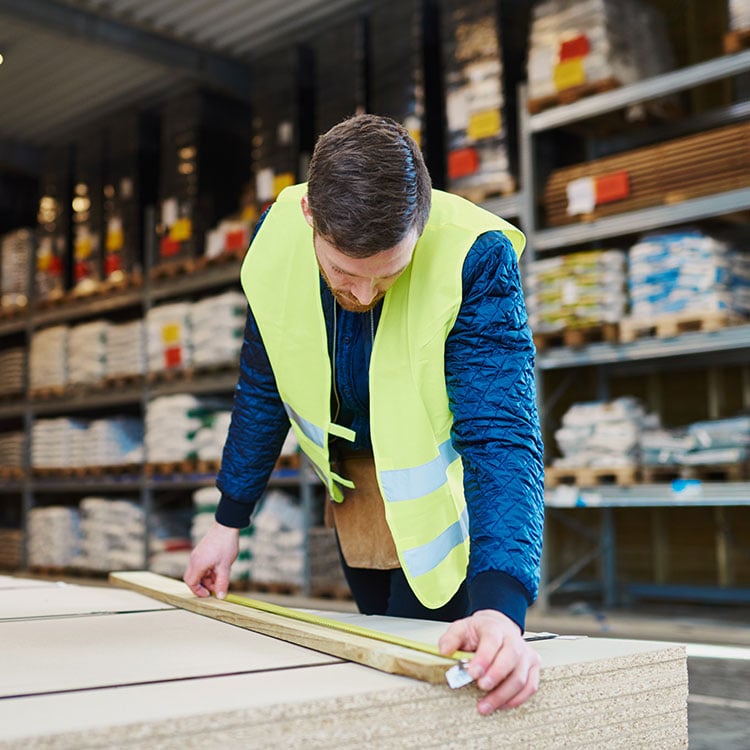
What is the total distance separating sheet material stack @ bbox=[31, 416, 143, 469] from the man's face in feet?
25.8

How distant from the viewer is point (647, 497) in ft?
19.7

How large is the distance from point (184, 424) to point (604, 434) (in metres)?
4.04

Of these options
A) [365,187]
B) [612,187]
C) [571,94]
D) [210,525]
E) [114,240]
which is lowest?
[210,525]

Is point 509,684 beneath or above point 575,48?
beneath

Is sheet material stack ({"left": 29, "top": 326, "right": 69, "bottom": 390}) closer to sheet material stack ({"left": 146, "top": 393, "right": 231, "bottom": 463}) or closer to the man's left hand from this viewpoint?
sheet material stack ({"left": 146, "top": 393, "right": 231, "bottom": 463})

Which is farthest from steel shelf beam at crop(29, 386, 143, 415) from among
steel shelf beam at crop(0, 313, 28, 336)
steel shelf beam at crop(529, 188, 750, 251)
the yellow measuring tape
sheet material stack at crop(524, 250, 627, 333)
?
the yellow measuring tape

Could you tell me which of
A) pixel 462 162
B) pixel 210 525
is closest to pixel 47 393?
pixel 210 525

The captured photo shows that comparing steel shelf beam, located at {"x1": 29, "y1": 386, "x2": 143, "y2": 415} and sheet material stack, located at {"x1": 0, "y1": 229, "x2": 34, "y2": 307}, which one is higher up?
sheet material stack, located at {"x1": 0, "y1": 229, "x2": 34, "y2": 307}

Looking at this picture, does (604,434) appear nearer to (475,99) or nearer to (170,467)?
(475,99)

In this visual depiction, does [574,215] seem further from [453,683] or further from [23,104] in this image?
[23,104]

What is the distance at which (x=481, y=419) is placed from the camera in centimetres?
186

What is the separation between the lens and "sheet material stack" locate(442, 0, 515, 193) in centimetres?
669

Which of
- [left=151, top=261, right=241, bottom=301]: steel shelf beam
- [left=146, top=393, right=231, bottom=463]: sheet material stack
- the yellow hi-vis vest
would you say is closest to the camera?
the yellow hi-vis vest

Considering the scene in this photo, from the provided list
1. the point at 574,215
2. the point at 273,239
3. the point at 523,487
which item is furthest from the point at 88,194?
the point at 523,487
